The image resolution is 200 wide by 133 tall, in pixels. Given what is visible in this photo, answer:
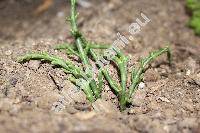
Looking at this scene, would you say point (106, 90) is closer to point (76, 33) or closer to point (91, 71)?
point (91, 71)

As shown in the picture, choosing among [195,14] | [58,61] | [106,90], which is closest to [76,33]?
[58,61]

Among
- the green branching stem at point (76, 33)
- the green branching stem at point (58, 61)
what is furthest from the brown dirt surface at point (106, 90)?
the green branching stem at point (76, 33)

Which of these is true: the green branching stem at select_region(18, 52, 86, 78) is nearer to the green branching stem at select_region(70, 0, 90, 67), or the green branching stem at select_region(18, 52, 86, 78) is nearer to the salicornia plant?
the salicornia plant

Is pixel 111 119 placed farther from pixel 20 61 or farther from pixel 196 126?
pixel 20 61

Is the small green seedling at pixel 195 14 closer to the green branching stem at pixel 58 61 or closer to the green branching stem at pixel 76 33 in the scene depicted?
the green branching stem at pixel 76 33

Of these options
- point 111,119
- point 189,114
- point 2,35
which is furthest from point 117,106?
point 2,35
